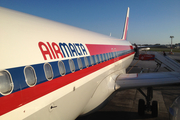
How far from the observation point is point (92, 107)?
562 cm

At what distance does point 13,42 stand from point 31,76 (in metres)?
0.70

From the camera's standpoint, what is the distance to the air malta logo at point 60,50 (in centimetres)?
335

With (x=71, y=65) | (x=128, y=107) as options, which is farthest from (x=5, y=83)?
(x=128, y=107)

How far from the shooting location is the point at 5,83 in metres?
2.39

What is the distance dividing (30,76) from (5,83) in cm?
53

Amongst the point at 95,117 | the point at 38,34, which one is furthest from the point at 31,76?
the point at 95,117

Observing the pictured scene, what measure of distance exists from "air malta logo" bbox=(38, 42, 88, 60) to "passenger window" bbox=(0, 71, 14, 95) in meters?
0.97

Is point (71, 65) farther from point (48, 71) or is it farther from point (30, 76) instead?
point (30, 76)

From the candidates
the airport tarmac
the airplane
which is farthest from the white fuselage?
the airport tarmac

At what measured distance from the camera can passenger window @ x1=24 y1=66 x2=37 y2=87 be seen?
9.14ft

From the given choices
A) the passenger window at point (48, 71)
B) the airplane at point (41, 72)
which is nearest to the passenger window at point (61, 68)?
the airplane at point (41, 72)

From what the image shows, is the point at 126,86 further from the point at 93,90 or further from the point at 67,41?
the point at 67,41

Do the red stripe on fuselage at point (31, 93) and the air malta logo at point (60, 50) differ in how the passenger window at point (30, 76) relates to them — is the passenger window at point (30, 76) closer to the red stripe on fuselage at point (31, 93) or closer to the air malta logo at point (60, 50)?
the red stripe on fuselage at point (31, 93)

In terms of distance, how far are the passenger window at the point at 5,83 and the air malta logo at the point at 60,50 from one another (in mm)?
968
